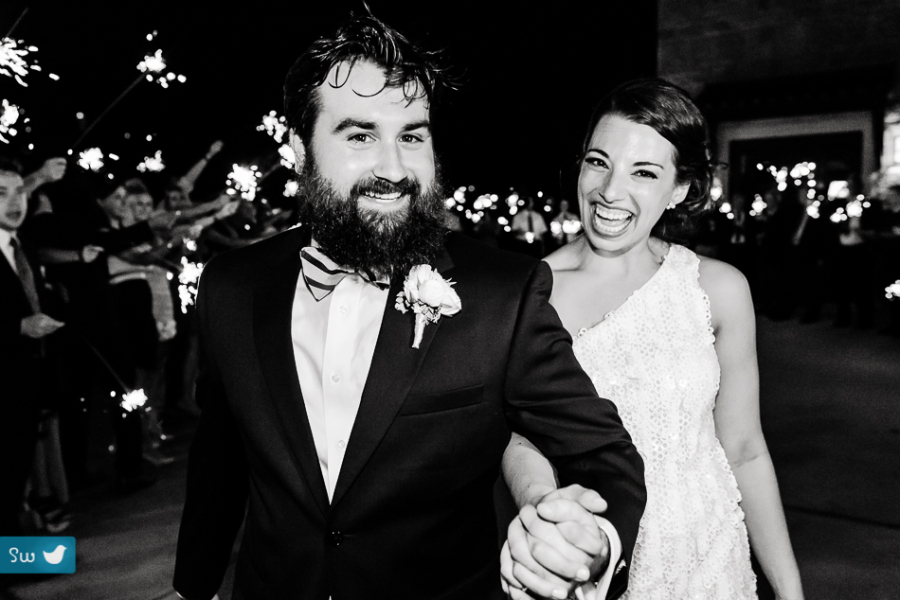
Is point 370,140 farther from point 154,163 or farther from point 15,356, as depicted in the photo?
point 154,163

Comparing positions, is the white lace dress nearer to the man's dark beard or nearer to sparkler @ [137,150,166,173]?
the man's dark beard

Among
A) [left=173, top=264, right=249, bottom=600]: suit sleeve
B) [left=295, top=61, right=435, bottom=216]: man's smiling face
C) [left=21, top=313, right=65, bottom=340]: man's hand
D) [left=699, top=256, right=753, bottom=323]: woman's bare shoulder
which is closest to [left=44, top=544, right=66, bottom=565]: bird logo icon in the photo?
[left=21, top=313, right=65, bottom=340]: man's hand

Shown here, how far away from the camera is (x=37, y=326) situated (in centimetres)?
370

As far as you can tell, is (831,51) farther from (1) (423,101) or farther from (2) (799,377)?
(1) (423,101)

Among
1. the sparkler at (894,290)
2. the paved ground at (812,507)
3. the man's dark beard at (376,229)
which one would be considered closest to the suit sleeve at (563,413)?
the man's dark beard at (376,229)

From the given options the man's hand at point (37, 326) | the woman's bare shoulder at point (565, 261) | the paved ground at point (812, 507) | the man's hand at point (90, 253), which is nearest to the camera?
the woman's bare shoulder at point (565, 261)

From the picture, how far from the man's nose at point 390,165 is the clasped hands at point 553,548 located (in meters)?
0.73

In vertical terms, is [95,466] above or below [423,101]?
below

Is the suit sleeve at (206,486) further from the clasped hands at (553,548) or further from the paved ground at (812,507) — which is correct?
the paved ground at (812,507)

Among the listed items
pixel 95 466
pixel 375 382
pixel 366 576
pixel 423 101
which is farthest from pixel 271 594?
pixel 95 466

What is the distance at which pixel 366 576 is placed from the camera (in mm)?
1365

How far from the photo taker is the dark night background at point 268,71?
8.56m

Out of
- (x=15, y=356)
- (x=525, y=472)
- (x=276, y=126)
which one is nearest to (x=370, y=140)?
(x=525, y=472)

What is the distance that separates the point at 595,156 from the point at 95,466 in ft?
15.8
